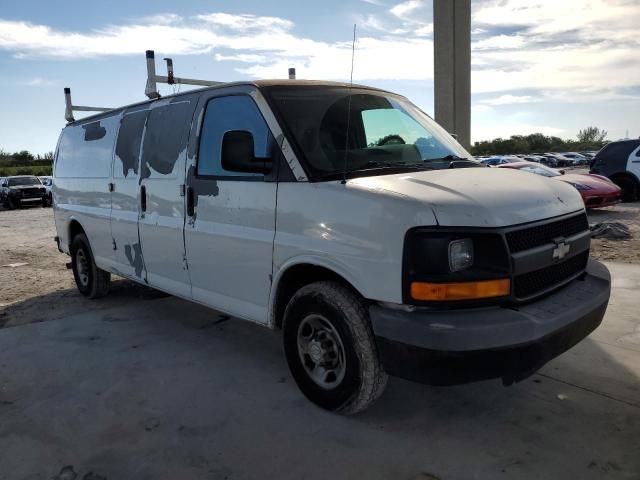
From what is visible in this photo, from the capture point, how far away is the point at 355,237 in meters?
2.87

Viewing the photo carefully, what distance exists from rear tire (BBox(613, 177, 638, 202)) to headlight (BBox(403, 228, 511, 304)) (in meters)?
13.6

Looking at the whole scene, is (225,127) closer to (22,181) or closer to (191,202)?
(191,202)

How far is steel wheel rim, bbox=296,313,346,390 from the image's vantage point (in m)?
3.15

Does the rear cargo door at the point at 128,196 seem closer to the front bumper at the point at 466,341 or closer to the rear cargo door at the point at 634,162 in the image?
the front bumper at the point at 466,341

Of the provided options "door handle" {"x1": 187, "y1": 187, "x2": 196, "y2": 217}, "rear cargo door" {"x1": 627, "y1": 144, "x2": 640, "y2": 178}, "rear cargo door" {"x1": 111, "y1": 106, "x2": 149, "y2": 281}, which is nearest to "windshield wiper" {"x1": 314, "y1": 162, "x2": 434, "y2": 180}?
"door handle" {"x1": 187, "y1": 187, "x2": 196, "y2": 217}

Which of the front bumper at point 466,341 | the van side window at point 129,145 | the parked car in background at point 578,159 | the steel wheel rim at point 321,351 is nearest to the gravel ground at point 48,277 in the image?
the van side window at point 129,145

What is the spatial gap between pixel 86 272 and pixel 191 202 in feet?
9.63

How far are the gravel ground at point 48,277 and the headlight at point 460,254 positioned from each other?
457 cm

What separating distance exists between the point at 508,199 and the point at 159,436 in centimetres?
238

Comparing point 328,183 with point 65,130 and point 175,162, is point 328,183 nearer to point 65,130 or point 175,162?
point 175,162

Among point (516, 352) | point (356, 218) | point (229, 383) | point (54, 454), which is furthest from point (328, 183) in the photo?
point (54, 454)

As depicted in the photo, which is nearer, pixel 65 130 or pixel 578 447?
pixel 578 447

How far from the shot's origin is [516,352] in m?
2.62

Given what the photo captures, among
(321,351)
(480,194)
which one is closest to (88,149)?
(321,351)
